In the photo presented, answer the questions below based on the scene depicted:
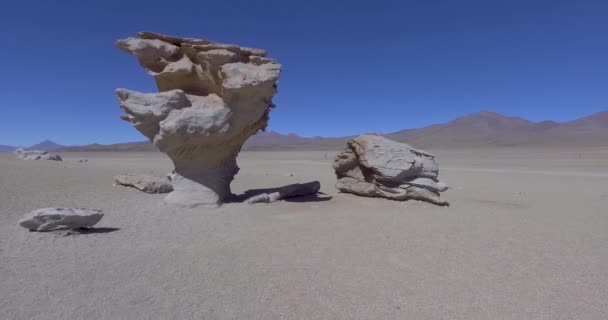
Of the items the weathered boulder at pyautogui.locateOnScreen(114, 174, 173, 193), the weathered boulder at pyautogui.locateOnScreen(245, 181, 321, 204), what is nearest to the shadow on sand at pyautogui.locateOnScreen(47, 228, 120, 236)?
the weathered boulder at pyautogui.locateOnScreen(245, 181, 321, 204)

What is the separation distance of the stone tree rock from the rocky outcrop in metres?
3.45

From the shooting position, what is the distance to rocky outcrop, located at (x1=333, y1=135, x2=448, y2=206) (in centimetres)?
985

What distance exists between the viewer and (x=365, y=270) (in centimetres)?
473

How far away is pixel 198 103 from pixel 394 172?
5.83 m

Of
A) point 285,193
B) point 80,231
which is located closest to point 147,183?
point 285,193

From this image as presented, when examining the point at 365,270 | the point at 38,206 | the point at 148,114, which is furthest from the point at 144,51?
the point at 365,270

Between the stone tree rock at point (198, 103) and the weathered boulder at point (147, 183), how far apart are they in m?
2.41

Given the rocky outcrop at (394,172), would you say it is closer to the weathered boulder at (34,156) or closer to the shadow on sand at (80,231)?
→ the shadow on sand at (80,231)

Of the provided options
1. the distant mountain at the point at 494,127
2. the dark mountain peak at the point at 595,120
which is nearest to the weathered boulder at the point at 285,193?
the distant mountain at the point at 494,127

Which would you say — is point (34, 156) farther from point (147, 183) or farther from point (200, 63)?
point (200, 63)

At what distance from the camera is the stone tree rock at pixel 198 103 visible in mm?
8719

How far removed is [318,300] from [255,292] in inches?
30.0

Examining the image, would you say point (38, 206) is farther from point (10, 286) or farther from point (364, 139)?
point (364, 139)

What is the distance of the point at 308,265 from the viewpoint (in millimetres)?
4883
